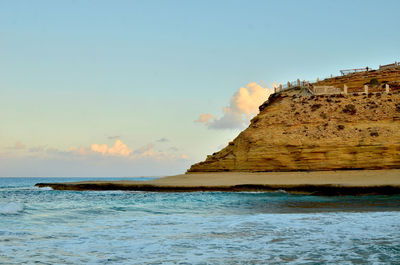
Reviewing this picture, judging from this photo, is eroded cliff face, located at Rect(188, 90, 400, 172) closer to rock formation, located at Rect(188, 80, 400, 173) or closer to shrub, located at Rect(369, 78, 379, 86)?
rock formation, located at Rect(188, 80, 400, 173)

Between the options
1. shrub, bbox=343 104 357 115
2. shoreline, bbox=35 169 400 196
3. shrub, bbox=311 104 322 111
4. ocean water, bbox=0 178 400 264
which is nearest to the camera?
ocean water, bbox=0 178 400 264

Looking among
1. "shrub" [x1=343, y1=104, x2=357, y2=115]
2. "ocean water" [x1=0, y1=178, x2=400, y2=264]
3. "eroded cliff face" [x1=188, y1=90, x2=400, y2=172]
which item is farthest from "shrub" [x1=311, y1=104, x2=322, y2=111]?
"ocean water" [x1=0, y1=178, x2=400, y2=264]

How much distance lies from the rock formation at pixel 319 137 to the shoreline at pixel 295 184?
189 cm

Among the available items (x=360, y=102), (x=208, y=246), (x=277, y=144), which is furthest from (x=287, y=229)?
(x=360, y=102)

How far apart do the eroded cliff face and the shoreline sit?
1.83 meters

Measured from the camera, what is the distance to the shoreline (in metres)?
32.1

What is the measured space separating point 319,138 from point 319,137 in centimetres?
20

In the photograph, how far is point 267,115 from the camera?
55.8 meters

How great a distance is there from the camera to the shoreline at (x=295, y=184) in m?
32.1

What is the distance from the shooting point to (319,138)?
47875 millimetres

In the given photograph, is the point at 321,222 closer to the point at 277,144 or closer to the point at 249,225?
the point at 249,225

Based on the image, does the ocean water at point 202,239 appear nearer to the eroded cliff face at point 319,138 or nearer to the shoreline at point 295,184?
the shoreline at point 295,184

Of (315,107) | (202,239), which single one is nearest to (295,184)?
(315,107)

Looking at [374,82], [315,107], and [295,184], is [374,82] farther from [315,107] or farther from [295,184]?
[295,184]
